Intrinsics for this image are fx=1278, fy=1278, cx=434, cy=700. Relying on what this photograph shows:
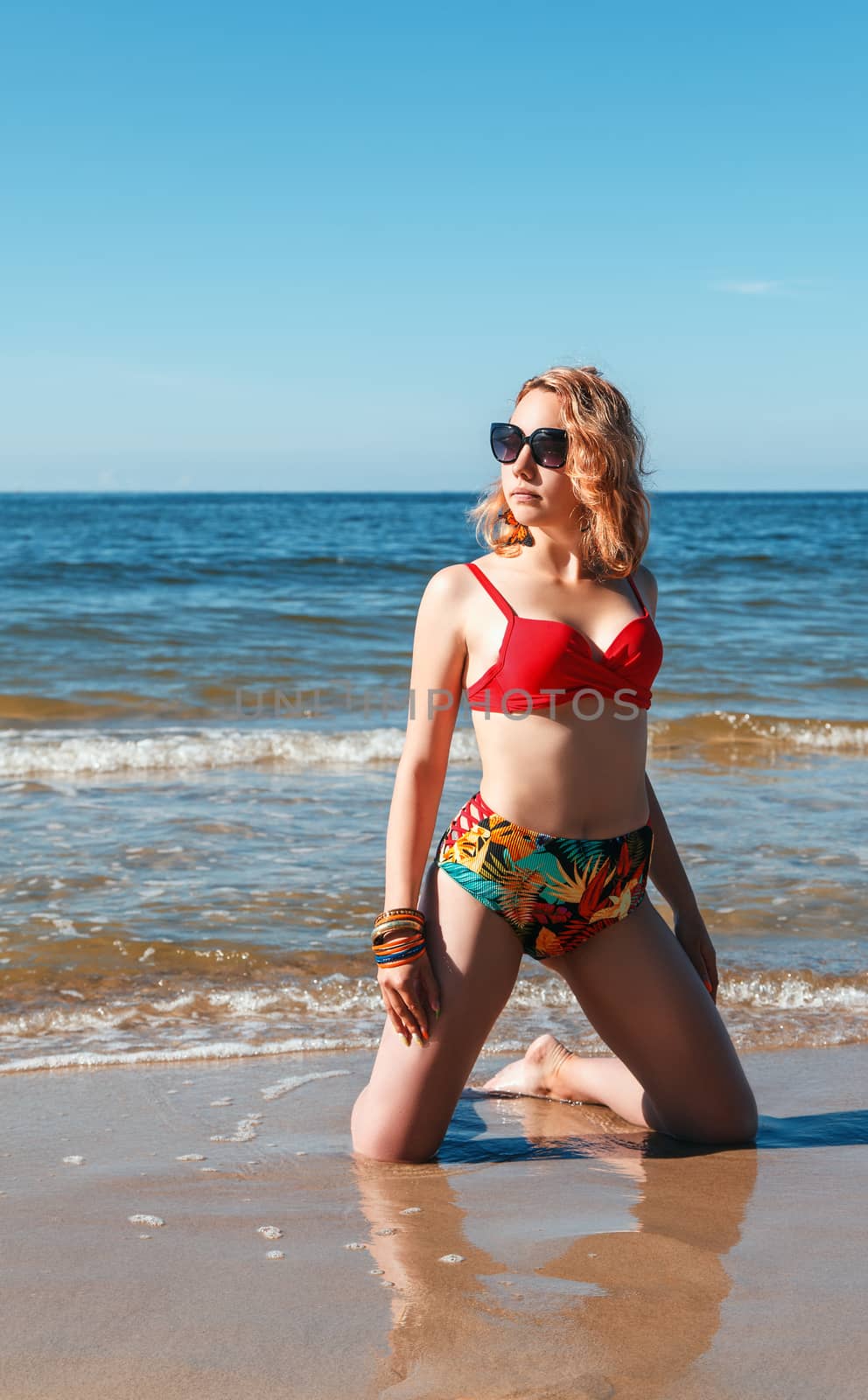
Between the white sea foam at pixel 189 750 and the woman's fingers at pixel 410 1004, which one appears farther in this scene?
the white sea foam at pixel 189 750

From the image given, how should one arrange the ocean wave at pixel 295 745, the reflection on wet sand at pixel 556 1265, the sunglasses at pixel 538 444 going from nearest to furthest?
the reflection on wet sand at pixel 556 1265 < the sunglasses at pixel 538 444 < the ocean wave at pixel 295 745

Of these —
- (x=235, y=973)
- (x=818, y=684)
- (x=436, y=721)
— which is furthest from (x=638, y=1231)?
(x=818, y=684)

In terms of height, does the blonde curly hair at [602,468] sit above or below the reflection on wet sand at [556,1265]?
above

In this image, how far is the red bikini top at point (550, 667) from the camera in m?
3.12

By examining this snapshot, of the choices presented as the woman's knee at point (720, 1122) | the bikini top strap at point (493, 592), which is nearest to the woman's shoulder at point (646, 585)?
the bikini top strap at point (493, 592)

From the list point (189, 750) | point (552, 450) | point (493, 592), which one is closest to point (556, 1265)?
point (493, 592)

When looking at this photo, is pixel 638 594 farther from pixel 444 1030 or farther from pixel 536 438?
pixel 444 1030

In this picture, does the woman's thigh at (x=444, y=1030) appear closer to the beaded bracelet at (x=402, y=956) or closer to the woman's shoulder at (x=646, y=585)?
the beaded bracelet at (x=402, y=956)

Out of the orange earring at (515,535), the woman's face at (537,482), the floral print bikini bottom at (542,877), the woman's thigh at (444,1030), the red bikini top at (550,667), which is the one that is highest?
the woman's face at (537,482)

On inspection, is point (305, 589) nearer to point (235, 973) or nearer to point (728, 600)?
point (728, 600)

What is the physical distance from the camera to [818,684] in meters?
13.5

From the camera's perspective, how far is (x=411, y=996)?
3.12m

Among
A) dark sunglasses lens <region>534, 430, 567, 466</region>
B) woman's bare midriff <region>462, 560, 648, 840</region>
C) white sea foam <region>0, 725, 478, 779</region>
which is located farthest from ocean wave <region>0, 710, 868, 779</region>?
dark sunglasses lens <region>534, 430, 567, 466</region>

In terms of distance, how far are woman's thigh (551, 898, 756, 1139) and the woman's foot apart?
414 mm
